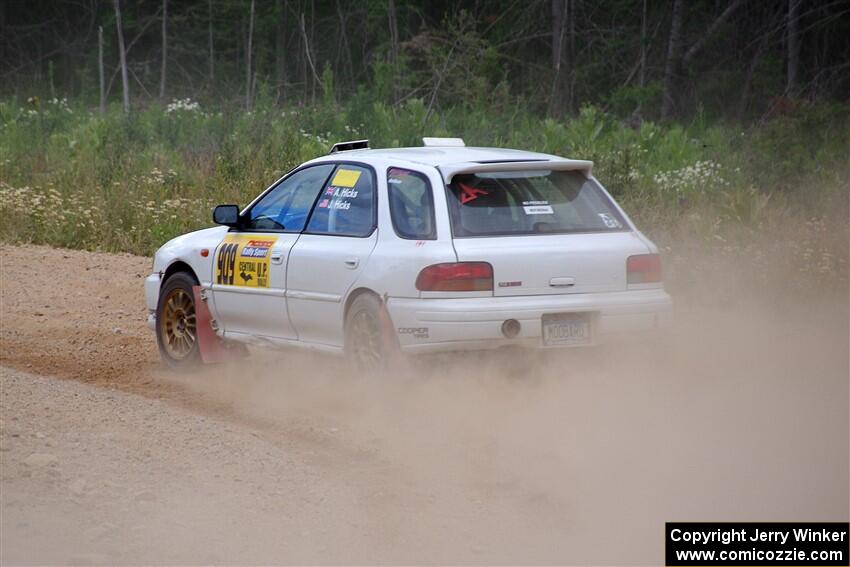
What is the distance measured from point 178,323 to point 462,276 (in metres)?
3.21

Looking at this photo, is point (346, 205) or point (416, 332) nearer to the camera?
point (416, 332)

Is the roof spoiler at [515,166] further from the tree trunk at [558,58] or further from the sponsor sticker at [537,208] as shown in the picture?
the tree trunk at [558,58]

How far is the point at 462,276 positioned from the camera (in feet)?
24.5

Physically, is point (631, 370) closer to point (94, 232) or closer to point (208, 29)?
point (94, 232)

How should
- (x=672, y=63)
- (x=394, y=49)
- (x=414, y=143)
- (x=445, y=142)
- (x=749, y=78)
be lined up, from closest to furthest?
(x=445, y=142), (x=414, y=143), (x=749, y=78), (x=672, y=63), (x=394, y=49)

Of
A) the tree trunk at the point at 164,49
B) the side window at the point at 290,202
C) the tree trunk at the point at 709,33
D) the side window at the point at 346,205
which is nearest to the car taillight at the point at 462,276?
the side window at the point at 346,205

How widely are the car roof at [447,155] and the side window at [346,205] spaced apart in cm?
17

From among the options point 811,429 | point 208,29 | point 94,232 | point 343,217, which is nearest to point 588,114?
point 94,232

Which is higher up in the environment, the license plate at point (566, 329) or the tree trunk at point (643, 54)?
the tree trunk at point (643, 54)

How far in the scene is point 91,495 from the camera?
5945 millimetres

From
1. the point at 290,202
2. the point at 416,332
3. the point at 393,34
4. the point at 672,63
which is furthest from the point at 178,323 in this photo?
the point at 393,34

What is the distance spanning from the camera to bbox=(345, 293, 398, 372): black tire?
773 centimetres

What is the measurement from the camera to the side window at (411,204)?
25.5 ft

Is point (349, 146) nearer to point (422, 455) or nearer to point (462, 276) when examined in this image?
point (462, 276)
